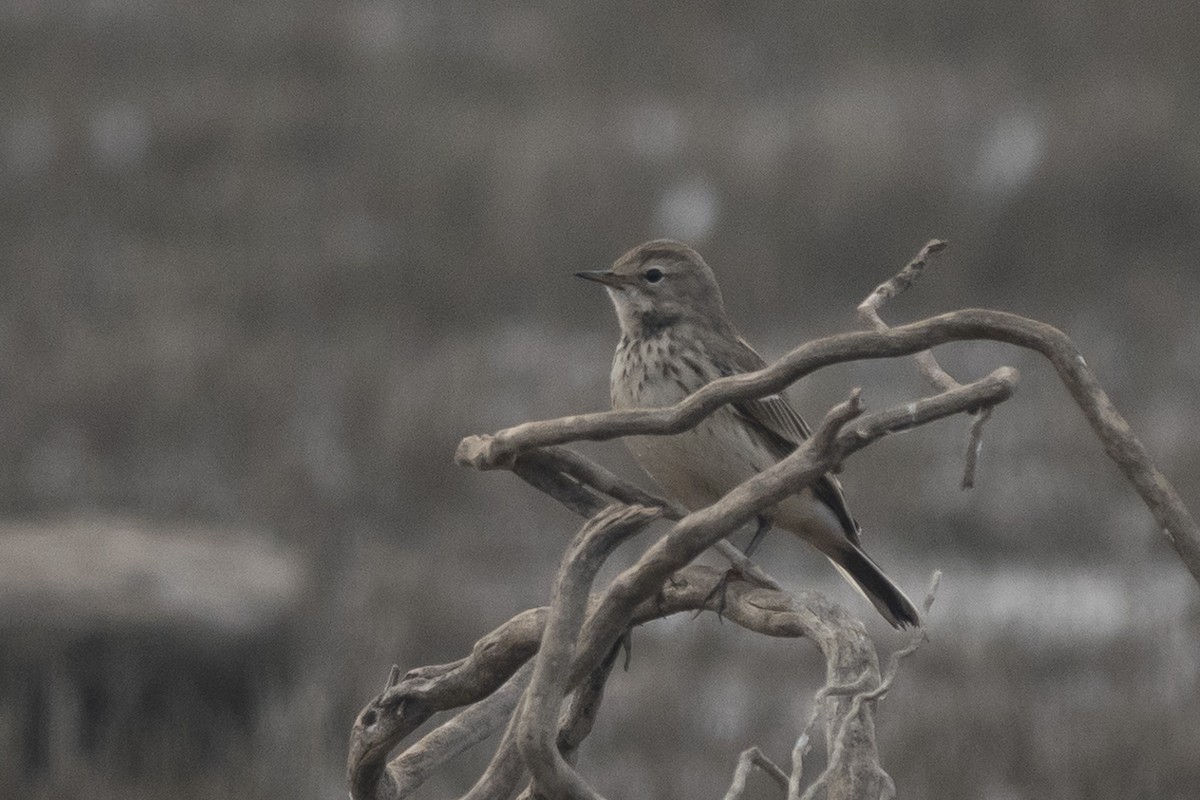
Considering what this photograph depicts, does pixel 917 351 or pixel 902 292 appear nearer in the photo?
pixel 917 351

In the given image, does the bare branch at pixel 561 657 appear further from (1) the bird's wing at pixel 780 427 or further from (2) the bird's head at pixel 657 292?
(2) the bird's head at pixel 657 292

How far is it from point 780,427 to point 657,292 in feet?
1.29

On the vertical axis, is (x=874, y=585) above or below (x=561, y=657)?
below

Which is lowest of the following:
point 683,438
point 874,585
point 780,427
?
point 874,585

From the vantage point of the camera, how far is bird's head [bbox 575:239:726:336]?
416 centimetres

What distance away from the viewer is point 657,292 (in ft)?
14.0

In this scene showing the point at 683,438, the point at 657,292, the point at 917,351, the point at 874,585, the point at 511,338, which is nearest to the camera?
the point at 917,351

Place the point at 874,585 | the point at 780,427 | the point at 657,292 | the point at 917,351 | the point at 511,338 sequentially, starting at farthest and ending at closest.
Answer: the point at 511,338 < the point at 657,292 < the point at 780,427 < the point at 874,585 < the point at 917,351

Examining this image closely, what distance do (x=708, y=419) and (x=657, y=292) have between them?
0.78 metres

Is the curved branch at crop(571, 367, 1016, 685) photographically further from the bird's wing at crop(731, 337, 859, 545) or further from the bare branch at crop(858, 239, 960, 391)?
the bird's wing at crop(731, 337, 859, 545)

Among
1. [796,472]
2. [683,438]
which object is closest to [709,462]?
[683,438]

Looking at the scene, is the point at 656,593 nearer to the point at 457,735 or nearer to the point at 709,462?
the point at 457,735

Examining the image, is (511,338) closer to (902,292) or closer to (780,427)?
(780,427)

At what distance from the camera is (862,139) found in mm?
16484
